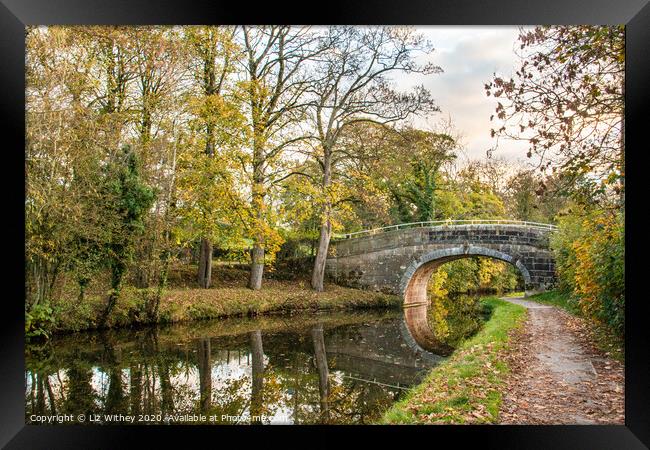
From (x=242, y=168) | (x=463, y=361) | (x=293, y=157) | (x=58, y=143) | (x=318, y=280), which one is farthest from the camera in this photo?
(x=318, y=280)

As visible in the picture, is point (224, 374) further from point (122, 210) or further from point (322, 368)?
point (122, 210)

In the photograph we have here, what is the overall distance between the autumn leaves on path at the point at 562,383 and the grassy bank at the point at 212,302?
214 inches

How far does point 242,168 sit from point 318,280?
366 cm

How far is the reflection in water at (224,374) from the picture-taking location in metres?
4.34

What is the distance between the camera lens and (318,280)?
1174cm

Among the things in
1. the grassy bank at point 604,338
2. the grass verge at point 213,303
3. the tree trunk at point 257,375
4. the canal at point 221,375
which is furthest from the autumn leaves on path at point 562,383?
the grass verge at point 213,303

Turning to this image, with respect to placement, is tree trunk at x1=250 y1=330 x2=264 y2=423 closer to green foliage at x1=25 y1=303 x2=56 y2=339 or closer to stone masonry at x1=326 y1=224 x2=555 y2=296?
green foliage at x1=25 y1=303 x2=56 y2=339

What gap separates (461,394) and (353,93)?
756cm

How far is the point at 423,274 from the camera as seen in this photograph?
1365cm

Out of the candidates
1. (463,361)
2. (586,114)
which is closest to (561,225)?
(463,361)

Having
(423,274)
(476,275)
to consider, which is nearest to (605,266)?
(423,274)

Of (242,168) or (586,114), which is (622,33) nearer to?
(586,114)

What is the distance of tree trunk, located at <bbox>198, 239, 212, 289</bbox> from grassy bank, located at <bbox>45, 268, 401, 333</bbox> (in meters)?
0.19
